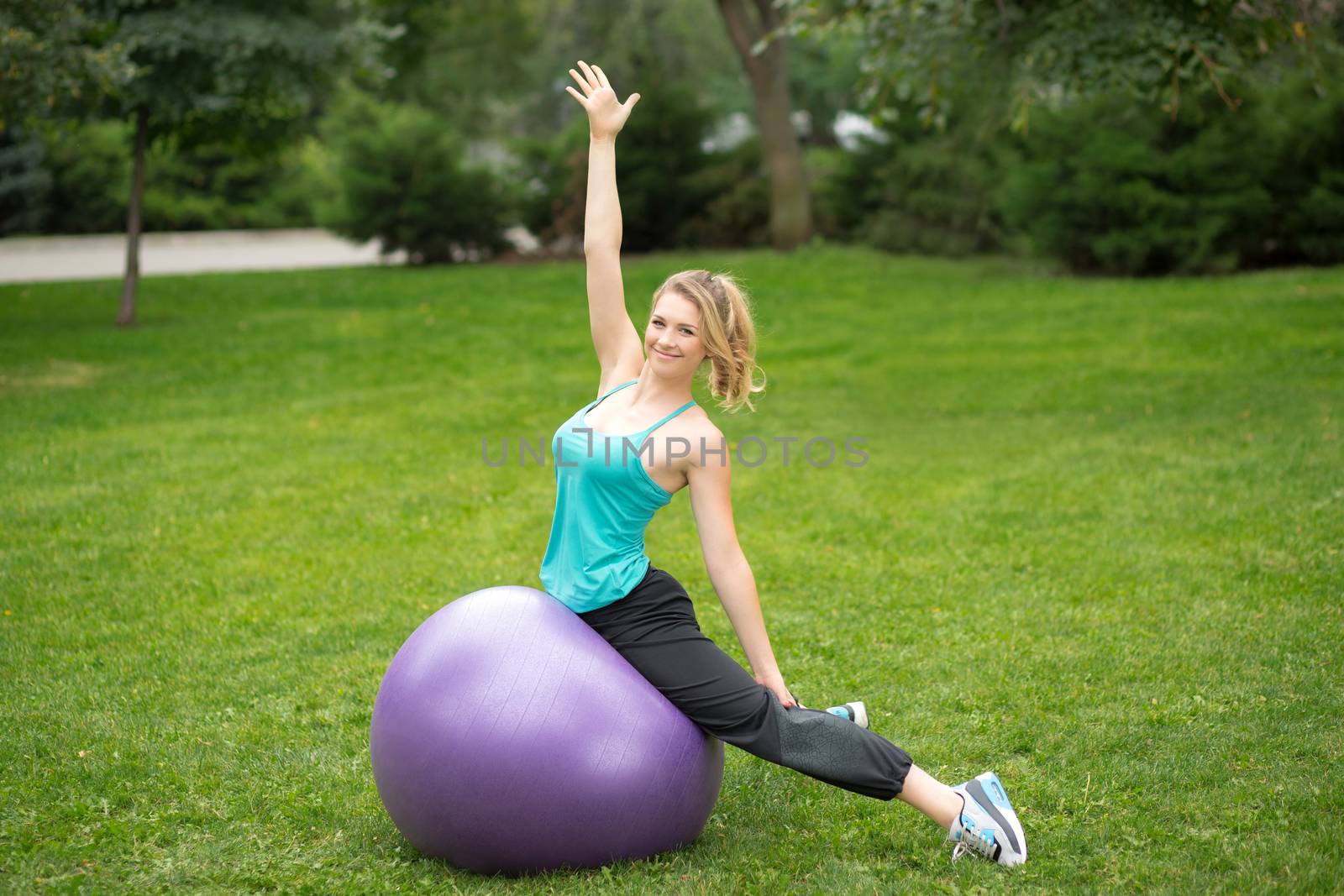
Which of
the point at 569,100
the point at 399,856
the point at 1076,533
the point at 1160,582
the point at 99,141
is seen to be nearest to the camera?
the point at 399,856

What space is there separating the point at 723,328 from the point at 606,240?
23.1 inches

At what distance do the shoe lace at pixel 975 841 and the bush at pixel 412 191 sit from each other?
19520 mm

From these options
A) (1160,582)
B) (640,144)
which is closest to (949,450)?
(1160,582)

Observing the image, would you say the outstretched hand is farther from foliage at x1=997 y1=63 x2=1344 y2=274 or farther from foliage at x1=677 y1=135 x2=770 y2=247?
foliage at x1=677 y1=135 x2=770 y2=247

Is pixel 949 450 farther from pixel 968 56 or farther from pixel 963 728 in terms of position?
pixel 963 728

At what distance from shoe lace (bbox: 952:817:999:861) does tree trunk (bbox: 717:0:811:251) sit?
1891 cm

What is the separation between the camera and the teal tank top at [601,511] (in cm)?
413

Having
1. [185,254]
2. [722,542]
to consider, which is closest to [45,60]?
[722,542]

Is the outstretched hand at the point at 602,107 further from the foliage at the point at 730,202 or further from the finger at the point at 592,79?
the foliage at the point at 730,202

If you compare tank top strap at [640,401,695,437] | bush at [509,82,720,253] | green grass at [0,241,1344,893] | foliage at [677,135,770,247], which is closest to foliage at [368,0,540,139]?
bush at [509,82,720,253]

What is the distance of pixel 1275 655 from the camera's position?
5.93 m

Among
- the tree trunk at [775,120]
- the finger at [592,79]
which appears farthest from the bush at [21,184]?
the finger at [592,79]

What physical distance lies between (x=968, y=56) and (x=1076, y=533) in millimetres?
6004

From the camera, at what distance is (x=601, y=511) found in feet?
13.7
